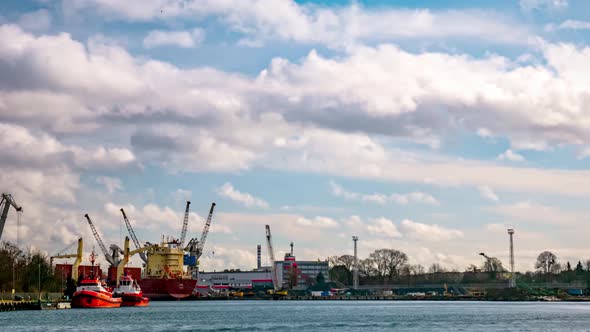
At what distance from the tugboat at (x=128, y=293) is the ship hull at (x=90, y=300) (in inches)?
609

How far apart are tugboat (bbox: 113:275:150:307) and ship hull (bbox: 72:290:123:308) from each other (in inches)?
609

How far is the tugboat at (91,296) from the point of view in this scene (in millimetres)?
141500

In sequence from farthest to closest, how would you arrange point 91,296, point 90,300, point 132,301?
point 132,301
point 90,300
point 91,296

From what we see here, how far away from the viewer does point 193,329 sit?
313 ft

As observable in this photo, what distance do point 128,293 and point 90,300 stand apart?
69.2 ft

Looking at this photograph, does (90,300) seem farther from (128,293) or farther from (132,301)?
(132,301)

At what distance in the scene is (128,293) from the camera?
16400 cm

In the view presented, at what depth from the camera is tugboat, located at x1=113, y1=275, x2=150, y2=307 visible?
536 ft

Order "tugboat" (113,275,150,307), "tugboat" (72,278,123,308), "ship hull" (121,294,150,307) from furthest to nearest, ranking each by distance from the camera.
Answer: "ship hull" (121,294,150,307) < "tugboat" (113,275,150,307) < "tugboat" (72,278,123,308)

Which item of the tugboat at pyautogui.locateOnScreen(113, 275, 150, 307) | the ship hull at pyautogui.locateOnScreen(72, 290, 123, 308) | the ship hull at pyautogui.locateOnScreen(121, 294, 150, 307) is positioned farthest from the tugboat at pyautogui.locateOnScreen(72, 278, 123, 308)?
the ship hull at pyautogui.locateOnScreen(121, 294, 150, 307)

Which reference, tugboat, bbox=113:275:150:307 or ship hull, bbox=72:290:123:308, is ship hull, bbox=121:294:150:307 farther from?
ship hull, bbox=72:290:123:308

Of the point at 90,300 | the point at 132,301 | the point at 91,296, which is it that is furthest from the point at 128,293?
the point at 91,296

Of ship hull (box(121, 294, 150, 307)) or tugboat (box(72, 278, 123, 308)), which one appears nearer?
tugboat (box(72, 278, 123, 308))

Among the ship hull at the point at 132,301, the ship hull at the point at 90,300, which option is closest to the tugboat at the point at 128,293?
the ship hull at the point at 132,301
